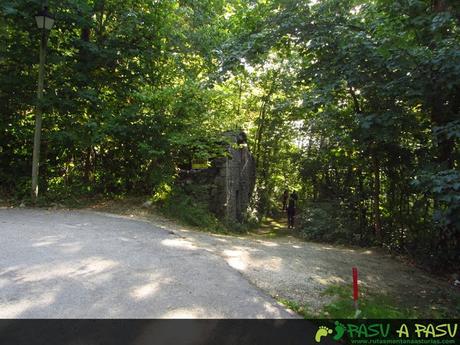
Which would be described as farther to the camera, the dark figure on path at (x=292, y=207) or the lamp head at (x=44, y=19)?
the dark figure on path at (x=292, y=207)

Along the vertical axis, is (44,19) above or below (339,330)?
above

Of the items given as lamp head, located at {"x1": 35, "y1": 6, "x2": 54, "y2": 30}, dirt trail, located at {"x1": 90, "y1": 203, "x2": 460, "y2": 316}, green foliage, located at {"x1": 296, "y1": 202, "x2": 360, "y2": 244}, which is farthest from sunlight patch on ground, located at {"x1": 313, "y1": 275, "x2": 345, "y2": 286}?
lamp head, located at {"x1": 35, "y1": 6, "x2": 54, "y2": 30}

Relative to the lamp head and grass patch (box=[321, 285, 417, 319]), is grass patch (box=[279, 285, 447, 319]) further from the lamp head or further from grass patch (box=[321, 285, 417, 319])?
the lamp head

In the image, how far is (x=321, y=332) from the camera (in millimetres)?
4035

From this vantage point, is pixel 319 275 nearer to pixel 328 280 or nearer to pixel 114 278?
pixel 328 280

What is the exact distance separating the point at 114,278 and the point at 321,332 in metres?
2.79

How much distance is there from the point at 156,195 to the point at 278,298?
23.2 ft

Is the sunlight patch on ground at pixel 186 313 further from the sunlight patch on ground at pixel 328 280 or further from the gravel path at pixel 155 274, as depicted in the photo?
the sunlight patch on ground at pixel 328 280

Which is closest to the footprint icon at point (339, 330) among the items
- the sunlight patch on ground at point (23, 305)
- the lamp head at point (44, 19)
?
the sunlight patch on ground at point (23, 305)

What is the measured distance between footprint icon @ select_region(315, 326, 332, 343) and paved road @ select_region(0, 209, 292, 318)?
466 millimetres

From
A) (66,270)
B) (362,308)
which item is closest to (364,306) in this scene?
(362,308)

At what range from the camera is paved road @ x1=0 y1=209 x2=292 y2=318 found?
4.11 m

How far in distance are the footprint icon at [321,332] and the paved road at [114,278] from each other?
0.47m

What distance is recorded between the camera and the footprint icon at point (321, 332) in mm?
3934
